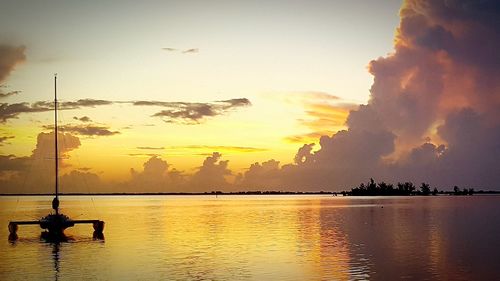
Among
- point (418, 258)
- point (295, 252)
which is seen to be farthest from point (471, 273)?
point (295, 252)

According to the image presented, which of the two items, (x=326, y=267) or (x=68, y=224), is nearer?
(x=326, y=267)

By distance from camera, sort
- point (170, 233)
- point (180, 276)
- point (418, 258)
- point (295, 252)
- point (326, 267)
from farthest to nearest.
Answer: point (170, 233)
point (295, 252)
point (418, 258)
point (326, 267)
point (180, 276)

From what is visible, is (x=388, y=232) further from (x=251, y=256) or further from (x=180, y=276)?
(x=180, y=276)

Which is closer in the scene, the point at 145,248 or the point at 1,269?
the point at 1,269

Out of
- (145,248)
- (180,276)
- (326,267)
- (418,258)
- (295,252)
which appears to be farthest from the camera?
(145,248)

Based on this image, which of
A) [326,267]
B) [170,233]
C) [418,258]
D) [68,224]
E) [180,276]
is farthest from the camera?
[170,233]

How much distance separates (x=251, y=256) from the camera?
5912 cm

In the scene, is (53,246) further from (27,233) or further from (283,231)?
(283,231)

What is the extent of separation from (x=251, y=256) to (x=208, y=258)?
4676 mm

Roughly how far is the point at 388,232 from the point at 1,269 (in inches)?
2272

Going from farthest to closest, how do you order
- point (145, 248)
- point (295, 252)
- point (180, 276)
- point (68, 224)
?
point (68, 224)
point (145, 248)
point (295, 252)
point (180, 276)

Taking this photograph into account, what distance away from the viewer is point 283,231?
91188 mm

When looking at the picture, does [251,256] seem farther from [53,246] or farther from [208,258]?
[53,246]

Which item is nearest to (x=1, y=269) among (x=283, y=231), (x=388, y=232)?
(x=283, y=231)
